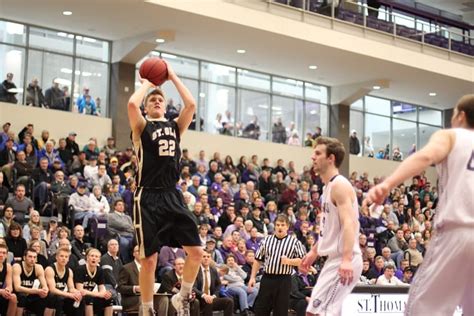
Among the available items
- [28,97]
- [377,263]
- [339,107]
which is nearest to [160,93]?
[377,263]

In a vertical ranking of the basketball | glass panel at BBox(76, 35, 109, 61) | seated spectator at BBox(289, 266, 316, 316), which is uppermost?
glass panel at BBox(76, 35, 109, 61)

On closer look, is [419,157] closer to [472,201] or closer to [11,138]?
[472,201]

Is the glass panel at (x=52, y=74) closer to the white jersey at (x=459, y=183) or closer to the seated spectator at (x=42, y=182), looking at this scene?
the seated spectator at (x=42, y=182)

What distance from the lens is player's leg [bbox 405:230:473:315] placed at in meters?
4.46

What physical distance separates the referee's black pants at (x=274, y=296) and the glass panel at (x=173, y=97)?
10.7 meters

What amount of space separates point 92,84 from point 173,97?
239 centimetres

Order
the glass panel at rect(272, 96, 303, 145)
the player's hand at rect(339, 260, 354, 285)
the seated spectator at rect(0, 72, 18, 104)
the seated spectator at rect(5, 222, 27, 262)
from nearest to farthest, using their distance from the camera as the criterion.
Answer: the player's hand at rect(339, 260, 354, 285)
the seated spectator at rect(5, 222, 27, 262)
the seated spectator at rect(0, 72, 18, 104)
the glass panel at rect(272, 96, 303, 145)

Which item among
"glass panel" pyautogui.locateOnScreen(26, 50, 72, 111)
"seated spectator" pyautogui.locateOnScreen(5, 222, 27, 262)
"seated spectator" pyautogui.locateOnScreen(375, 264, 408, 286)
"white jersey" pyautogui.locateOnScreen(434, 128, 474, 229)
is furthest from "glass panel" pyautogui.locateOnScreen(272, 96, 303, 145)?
"white jersey" pyautogui.locateOnScreen(434, 128, 474, 229)

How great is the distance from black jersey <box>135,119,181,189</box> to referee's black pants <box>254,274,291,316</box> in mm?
4541

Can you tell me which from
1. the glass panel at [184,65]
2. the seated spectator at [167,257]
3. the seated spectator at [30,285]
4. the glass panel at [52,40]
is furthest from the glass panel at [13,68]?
the seated spectator at [30,285]

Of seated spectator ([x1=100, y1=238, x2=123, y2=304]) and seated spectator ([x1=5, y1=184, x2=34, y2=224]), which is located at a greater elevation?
seated spectator ([x1=5, y1=184, x2=34, y2=224])

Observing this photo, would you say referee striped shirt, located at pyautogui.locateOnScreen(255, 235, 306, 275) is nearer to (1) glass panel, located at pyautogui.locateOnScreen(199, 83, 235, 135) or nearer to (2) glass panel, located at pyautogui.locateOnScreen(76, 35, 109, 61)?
(2) glass panel, located at pyautogui.locateOnScreen(76, 35, 109, 61)

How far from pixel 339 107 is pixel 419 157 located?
75.6 ft

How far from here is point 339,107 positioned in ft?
89.4
